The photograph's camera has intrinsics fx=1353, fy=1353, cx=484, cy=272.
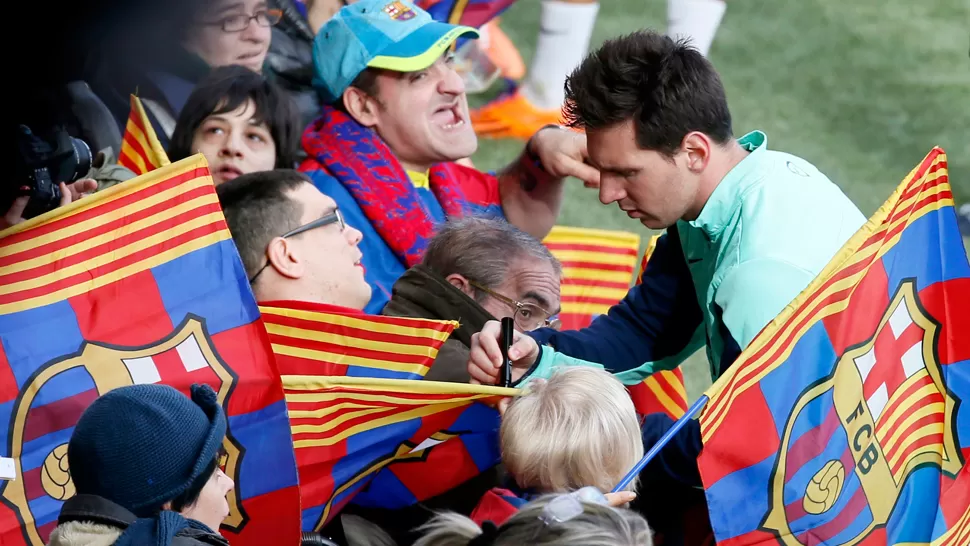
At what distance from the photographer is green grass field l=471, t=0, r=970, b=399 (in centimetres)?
747

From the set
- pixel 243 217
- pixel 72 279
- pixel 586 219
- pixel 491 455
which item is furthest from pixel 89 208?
pixel 586 219

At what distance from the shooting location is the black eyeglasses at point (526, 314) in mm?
3516

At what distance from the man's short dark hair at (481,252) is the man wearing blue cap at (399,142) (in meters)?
0.68

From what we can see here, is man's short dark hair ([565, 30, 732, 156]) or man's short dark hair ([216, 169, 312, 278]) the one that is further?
man's short dark hair ([216, 169, 312, 278])

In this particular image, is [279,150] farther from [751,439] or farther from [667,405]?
[751,439]

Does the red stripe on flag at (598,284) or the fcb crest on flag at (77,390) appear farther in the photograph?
the red stripe on flag at (598,284)

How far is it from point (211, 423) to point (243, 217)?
4.72 feet

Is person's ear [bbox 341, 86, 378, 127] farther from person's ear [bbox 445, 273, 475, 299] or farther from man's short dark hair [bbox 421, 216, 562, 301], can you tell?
person's ear [bbox 445, 273, 475, 299]

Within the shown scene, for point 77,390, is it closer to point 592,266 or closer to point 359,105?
point 359,105

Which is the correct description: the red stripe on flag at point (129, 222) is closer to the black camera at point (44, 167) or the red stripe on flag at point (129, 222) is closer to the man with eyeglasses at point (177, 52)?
the black camera at point (44, 167)

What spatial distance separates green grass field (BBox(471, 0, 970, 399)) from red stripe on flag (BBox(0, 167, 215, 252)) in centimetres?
386

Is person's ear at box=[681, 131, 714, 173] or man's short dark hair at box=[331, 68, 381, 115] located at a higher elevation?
person's ear at box=[681, 131, 714, 173]

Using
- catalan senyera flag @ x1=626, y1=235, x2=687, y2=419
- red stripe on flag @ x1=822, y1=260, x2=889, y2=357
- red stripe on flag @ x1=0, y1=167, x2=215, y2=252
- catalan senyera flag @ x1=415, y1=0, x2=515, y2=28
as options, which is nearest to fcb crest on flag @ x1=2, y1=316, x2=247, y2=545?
red stripe on flag @ x1=0, y1=167, x2=215, y2=252

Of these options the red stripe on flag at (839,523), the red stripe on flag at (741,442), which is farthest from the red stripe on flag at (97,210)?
the red stripe on flag at (839,523)
